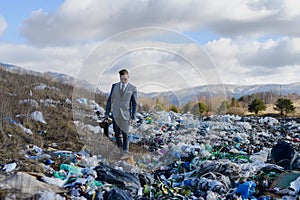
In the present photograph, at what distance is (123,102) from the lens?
16.5ft

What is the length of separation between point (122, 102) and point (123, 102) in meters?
0.01

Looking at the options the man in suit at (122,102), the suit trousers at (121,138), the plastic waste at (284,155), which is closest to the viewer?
the plastic waste at (284,155)

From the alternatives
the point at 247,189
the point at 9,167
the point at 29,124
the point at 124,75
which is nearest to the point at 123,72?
the point at 124,75

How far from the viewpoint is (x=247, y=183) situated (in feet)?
12.6

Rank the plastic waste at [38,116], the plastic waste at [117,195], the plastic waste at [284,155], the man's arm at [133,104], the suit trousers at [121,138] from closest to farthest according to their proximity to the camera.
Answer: the plastic waste at [117,195], the plastic waste at [284,155], the man's arm at [133,104], the suit trousers at [121,138], the plastic waste at [38,116]

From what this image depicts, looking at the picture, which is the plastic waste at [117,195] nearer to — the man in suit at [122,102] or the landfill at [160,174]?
the landfill at [160,174]

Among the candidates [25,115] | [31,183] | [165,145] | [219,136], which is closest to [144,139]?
[165,145]

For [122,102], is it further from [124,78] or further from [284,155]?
[284,155]

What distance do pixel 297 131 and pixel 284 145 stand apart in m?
4.68

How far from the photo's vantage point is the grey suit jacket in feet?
16.3

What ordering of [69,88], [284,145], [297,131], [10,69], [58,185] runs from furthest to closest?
[10,69], [69,88], [297,131], [284,145], [58,185]

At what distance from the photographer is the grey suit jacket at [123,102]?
16.3ft

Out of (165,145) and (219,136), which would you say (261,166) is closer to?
(165,145)

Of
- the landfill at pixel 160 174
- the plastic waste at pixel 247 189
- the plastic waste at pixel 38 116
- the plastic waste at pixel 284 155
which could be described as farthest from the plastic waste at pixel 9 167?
the plastic waste at pixel 284 155
